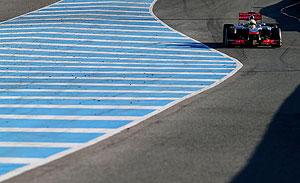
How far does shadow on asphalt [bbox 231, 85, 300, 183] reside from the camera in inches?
419

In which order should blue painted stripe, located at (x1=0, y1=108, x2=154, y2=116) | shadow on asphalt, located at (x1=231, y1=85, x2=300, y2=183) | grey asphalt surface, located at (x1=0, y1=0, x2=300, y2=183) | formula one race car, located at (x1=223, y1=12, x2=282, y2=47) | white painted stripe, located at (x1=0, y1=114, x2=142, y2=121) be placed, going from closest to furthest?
shadow on asphalt, located at (x1=231, y1=85, x2=300, y2=183), grey asphalt surface, located at (x1=0, y1=0, x2=300, y2=183), white painted stripe, located at (x1=0, y1=114, x2=142, y2=121), blue painted stripe, located at (x1=0, y1=108, x2=154, y2=116), formula one race car, located at (x1=223, y1=12, x2=282, y2=47)

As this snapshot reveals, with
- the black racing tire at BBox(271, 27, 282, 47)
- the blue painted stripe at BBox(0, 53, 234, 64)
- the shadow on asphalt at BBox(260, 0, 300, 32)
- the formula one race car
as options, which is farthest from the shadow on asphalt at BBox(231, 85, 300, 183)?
the shadow on asphalt at BBox(260, 0, 300, 32)

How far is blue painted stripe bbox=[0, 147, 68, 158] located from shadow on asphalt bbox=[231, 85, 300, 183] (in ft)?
11.8

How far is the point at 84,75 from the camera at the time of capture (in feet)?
69.2

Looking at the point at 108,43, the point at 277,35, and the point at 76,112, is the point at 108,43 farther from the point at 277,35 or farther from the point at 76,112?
the point at 76,112

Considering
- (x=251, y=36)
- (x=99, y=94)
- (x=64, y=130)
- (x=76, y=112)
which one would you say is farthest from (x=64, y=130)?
(x=251, y=36)

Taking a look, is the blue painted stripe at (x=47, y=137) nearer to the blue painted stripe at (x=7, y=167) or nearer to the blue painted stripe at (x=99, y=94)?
the blue painted stripe at (x=7, y=167)

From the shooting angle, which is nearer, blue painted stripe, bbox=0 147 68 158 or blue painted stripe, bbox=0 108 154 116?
blue painted stripe, bbox=0 147 68 158

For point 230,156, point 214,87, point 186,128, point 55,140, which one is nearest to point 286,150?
point 230,156

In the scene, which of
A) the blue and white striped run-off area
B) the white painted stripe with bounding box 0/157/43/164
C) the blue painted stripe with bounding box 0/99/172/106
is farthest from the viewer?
the blue painted stripe with bounding box 0/99/172/106

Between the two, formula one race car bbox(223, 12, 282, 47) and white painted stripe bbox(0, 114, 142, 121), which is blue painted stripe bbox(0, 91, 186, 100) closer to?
white painted stripe bbox(0, 114, 142, 121)

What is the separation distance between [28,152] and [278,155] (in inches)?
179

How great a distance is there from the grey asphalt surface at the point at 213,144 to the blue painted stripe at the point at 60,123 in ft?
2.04

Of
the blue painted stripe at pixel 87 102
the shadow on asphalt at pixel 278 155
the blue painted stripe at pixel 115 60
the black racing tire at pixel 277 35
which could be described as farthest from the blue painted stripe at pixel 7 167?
the black racing tire at pixel 277 35
